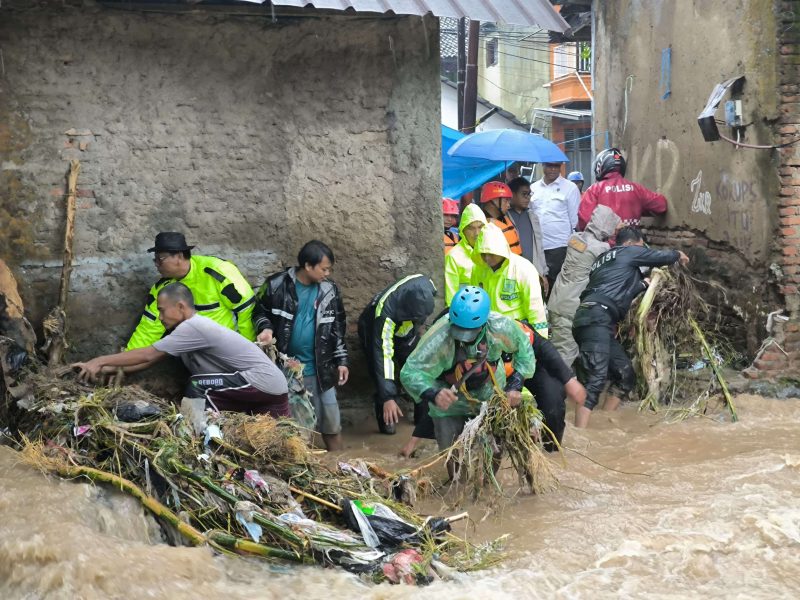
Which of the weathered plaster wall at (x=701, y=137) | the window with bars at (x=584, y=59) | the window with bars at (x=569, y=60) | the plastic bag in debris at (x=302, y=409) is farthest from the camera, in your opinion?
the window with bars at (x=569, y=60)

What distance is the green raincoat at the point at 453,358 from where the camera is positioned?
611cm

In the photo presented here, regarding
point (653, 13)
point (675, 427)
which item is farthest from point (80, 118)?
point (653, 13)

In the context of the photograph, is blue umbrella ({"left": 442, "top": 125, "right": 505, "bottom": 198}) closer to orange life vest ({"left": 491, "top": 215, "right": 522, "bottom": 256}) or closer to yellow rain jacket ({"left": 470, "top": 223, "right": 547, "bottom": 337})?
orange life vest ({"left": 491, "top": 215, "right": 522, "bottom": 256})

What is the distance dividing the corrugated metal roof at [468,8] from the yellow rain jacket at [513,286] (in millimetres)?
1495

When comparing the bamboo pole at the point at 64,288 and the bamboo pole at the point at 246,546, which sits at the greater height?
the bamboo pole at the point at 64,288

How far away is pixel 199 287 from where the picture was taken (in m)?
6.97

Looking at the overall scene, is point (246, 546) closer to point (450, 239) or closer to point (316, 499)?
point (316, 499)

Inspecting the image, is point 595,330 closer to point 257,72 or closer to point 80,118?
point 257,72

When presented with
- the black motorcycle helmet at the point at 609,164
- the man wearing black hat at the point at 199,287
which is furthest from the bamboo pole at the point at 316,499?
the black motorcycle helmet at the point at 609,164

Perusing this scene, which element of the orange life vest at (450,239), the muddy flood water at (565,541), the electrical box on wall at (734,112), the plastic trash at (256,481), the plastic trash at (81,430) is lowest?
the muddy flood water at (565,541)

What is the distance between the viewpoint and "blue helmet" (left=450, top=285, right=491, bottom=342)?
19.4 feet

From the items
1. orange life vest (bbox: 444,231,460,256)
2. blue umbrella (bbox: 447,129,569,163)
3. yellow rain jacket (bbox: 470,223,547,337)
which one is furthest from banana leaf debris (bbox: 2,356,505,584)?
blue umbrella (bbox: 447,129,569,163)

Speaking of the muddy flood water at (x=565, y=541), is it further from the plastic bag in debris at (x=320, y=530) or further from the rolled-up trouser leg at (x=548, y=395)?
the rolled-up trouser leg at (x=548, y=395)

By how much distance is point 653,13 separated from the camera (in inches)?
452
